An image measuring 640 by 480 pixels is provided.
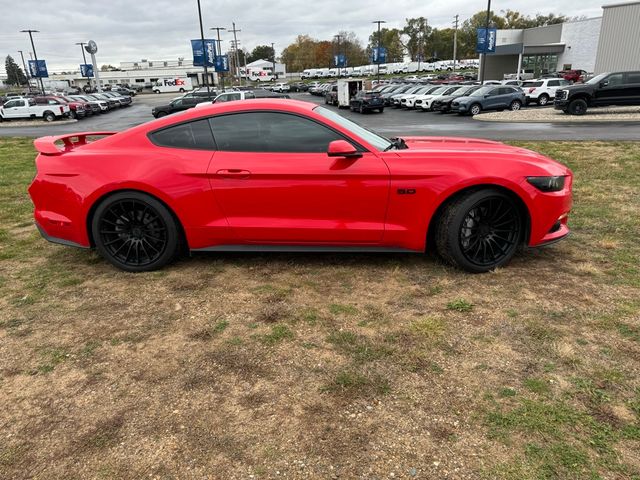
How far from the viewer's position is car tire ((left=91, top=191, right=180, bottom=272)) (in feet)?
13.2

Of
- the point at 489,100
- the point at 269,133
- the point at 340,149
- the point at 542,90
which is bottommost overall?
the point at 489,100

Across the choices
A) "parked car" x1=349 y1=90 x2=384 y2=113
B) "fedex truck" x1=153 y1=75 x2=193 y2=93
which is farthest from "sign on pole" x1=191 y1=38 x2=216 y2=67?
"fedex truck" x1=153 y1=75 x2=193 y2=93

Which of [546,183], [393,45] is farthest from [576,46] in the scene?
[393,45]

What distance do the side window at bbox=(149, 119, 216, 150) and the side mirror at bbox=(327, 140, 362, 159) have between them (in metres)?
1.05

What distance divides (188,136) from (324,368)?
2.39 meters

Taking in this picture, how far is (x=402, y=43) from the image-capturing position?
123812 mm

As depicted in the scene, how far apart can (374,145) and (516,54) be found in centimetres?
6195

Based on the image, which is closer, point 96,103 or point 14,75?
point 96,103

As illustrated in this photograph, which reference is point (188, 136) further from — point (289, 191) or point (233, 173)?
point (289, 191)

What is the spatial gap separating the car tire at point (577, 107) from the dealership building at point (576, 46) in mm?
20899

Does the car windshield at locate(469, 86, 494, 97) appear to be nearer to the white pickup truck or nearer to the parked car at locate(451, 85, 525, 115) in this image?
the parked car at locate(451, 85, 525, 115)

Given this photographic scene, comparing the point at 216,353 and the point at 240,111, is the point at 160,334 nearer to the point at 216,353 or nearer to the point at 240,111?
the point at 216,353

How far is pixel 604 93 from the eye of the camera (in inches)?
796

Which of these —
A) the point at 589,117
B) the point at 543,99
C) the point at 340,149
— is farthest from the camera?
the point at 543,99
